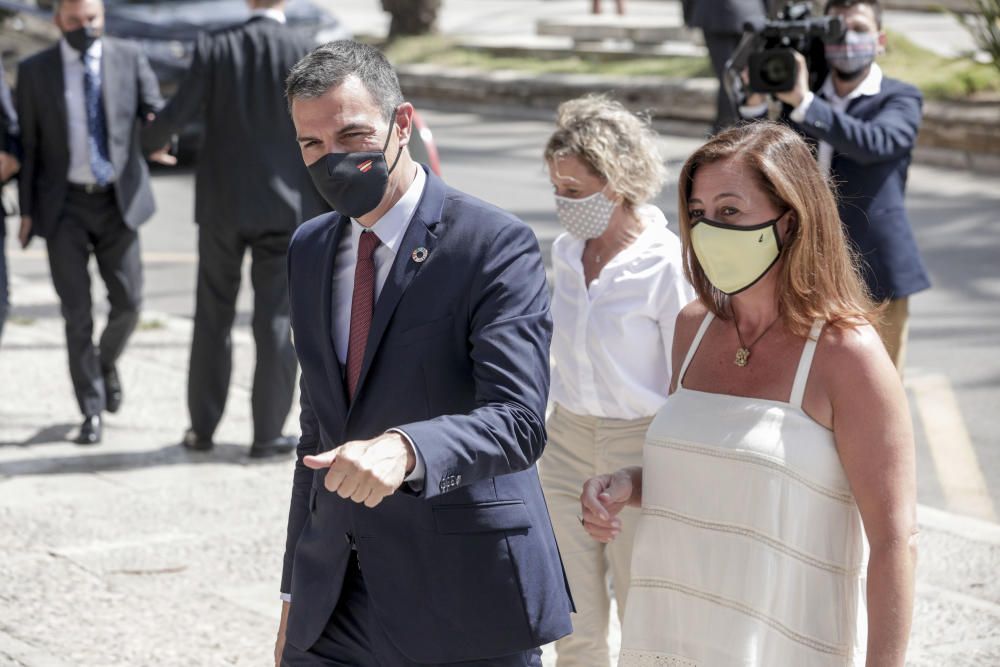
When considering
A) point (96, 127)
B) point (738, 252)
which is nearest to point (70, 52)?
point (96, 127)

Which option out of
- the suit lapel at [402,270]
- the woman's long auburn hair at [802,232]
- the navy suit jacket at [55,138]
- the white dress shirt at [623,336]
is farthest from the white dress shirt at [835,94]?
the navy suit jacket at [55,138]

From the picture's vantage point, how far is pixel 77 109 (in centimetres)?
776

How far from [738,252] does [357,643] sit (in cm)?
106

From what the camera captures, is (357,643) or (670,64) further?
(670,64)

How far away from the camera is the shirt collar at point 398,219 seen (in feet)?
9.92

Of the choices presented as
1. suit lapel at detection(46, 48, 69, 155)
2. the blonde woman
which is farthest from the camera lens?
suit lapel at detection(46, 48, 69, 155)

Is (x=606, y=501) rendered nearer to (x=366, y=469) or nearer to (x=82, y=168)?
(x=366, y=469)

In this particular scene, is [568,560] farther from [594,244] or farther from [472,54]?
[472,54]

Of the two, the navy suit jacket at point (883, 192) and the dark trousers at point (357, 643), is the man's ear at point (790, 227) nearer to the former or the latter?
the dark trousers at point (357, 643)

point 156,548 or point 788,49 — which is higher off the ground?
point 788,49

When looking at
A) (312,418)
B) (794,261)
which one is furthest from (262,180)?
(794,261)

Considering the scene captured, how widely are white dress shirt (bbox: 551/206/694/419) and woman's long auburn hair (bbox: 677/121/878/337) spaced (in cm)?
131

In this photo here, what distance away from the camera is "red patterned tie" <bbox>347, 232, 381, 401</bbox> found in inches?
117

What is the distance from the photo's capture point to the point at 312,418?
3.26 metres
